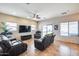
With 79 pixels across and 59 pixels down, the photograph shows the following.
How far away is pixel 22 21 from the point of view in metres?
2.35

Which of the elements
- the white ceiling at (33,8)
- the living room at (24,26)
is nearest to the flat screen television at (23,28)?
the living room at (24,26)

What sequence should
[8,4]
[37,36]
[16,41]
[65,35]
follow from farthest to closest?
[65,35] → [37,36] → [16,41] → [8,4]

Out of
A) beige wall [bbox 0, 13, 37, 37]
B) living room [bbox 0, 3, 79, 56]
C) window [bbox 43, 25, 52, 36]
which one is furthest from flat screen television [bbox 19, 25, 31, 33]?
window [bbox 43, 25, 52, 36]

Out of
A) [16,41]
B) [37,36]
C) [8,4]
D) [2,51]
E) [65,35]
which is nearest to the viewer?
[8,4]

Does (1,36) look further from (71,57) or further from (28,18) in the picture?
(71,57)

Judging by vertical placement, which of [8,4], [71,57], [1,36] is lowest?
[71,57]

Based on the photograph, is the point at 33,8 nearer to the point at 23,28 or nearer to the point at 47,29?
the point at 23,28

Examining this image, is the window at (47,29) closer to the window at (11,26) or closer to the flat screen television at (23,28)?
the flat screen television at (23,28)

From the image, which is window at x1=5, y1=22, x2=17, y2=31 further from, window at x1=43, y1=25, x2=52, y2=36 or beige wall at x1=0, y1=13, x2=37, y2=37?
window at x1=43, y1=25, x2=52, y2=36

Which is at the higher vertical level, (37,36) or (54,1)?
(54,1)

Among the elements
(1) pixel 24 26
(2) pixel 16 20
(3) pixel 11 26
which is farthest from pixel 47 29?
(3) pixel 11 26

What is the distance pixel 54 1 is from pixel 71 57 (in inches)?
63.8

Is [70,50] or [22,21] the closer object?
[22,21]

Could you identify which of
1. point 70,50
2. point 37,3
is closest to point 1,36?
point 37,3
